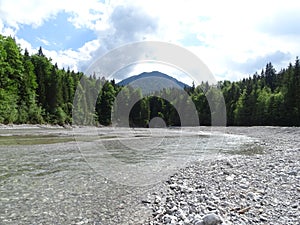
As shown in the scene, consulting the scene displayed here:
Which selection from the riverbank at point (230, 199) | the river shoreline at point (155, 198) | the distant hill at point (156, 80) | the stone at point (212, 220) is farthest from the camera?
the distant hill at point (156, 80)

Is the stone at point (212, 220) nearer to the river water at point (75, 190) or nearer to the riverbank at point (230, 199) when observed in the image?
the riverbank at point (230, 199)

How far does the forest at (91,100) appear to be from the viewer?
158 ft

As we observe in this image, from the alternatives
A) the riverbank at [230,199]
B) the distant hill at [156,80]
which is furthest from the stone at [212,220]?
the distant hill at [156,80]

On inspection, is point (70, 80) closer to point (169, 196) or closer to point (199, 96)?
point (199, 96)

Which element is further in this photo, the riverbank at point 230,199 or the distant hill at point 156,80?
the distant hill at point 156,80

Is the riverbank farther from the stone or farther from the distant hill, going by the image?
the distant hill

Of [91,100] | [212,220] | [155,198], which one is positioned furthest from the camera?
[91,100]

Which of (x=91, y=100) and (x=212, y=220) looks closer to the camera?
(x=212, y=220)

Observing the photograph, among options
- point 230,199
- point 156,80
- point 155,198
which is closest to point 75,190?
point 155,198

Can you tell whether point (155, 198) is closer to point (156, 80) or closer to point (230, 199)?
point (230, 199)

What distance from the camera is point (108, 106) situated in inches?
3322

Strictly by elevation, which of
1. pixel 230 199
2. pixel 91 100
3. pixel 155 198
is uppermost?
Answer: pixel 91 100

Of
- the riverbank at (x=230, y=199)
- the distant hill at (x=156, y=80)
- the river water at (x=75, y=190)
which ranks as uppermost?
the distant hill at (x=156, y=80)

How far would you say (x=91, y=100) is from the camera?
3327 inches
